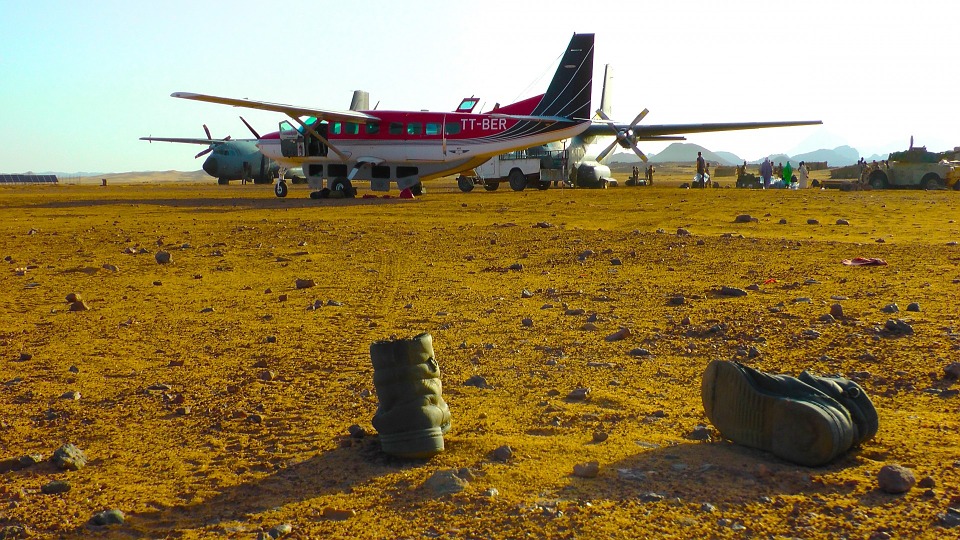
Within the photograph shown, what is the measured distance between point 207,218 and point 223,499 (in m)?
16.5

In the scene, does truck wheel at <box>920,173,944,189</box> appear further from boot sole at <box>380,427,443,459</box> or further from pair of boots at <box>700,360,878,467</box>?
boot sole at <box>380,427,443,459</box>

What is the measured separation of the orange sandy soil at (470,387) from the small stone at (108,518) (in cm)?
4

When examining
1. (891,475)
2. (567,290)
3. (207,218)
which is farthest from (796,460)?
(207,218)

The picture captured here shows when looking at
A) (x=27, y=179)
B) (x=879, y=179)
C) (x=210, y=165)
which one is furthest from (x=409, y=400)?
(x=27, y=179)

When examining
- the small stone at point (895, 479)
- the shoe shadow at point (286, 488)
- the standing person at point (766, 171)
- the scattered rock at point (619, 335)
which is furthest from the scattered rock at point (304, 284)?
the standing person at point (766, 171)

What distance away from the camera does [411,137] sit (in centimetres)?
2769

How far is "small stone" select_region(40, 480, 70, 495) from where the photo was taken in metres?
3.97

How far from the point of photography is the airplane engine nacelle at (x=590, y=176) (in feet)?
123

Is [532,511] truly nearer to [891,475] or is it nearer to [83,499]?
[891,475]

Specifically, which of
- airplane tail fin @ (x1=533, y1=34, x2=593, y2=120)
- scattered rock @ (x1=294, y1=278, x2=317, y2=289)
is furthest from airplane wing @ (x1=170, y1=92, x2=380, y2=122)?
scattered rock @ (x1=294, y1=278, x2=317, y2=289)

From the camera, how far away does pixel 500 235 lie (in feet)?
47.2

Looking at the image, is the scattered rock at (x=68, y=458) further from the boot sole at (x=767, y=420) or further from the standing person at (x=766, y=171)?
the standing person at (x=766, y=171)

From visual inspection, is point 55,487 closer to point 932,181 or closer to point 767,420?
point 767,420

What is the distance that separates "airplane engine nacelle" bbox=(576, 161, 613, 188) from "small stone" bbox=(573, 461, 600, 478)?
34000mm
